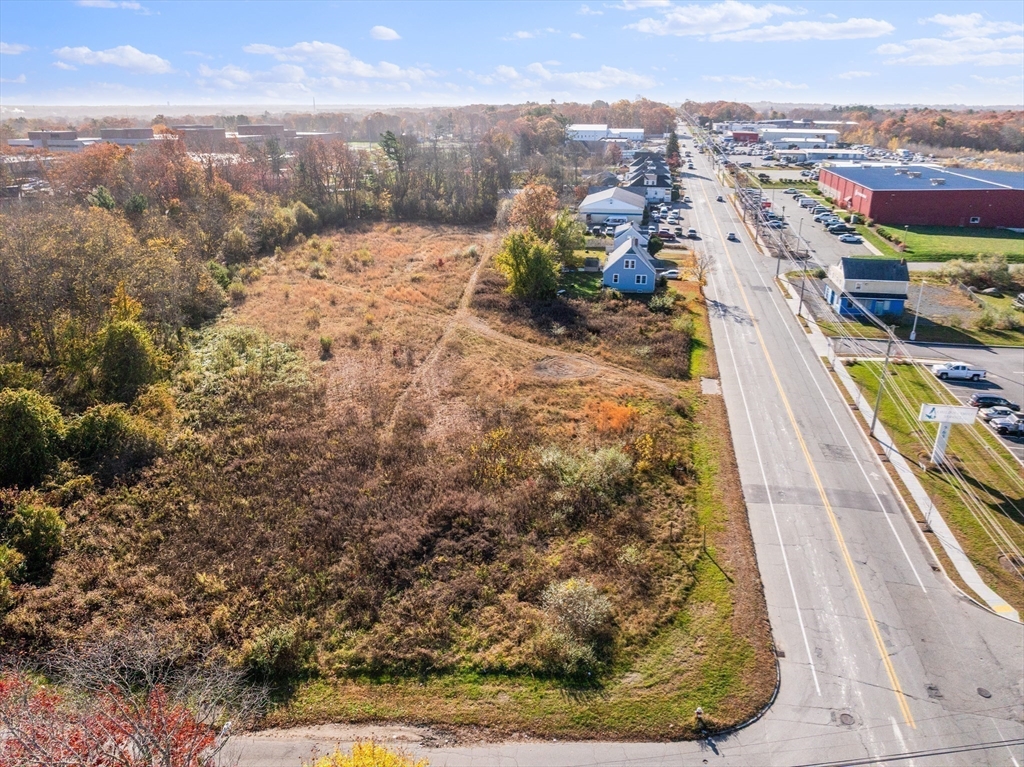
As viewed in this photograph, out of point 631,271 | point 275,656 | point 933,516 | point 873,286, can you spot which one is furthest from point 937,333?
point 275,656

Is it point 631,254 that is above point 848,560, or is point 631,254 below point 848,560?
above

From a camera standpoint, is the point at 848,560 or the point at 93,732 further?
the point at 848,560

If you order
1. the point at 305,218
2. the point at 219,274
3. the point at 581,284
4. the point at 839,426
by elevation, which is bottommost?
the point at 839,426

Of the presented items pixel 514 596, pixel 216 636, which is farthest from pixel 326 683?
pixel 514 596

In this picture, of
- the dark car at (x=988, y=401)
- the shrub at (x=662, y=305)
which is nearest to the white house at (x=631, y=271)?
the shrub at (x=662, y=305)

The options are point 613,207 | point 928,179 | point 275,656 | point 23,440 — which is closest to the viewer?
point 275,656

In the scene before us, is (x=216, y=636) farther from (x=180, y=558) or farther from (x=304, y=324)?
(x=304, y=324)

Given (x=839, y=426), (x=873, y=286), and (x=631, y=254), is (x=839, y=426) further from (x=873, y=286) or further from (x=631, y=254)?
(x=631, y=254)
